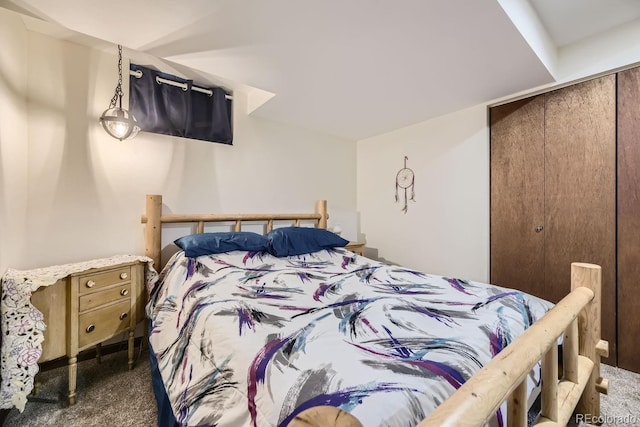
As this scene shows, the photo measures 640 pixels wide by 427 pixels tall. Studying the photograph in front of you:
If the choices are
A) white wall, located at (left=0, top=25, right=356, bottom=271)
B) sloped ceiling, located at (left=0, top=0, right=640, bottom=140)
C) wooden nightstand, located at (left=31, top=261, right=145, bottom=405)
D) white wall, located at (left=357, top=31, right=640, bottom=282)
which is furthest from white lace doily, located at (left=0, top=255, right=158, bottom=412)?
white wall, located at (left=357, top=31, right=640, bottom=282)

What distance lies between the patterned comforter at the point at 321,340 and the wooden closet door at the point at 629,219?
1.09 meters

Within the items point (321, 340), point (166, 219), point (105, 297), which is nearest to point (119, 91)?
point (166, 219)

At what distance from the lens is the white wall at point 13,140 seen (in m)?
1.46

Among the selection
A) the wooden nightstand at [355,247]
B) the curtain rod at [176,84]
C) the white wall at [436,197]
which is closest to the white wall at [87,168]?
the curtain rod at [176,84]

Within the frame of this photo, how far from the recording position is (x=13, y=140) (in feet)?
5.15

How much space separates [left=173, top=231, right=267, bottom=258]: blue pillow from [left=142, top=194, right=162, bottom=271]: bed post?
0.15 metres

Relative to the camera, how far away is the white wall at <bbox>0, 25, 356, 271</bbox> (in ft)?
5.85

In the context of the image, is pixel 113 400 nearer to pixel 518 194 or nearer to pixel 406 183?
pixel 406 183

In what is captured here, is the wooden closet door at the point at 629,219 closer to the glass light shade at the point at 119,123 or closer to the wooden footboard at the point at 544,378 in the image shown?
the wooden footboard at the point at 544,378

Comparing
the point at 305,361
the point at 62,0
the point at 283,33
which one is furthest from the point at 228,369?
the point at 62,0

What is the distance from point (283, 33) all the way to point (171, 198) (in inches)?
63.8

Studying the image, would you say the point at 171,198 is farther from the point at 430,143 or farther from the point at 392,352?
the point at 430,143

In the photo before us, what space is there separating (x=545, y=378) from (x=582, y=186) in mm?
1815

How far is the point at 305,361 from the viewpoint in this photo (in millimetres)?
810
